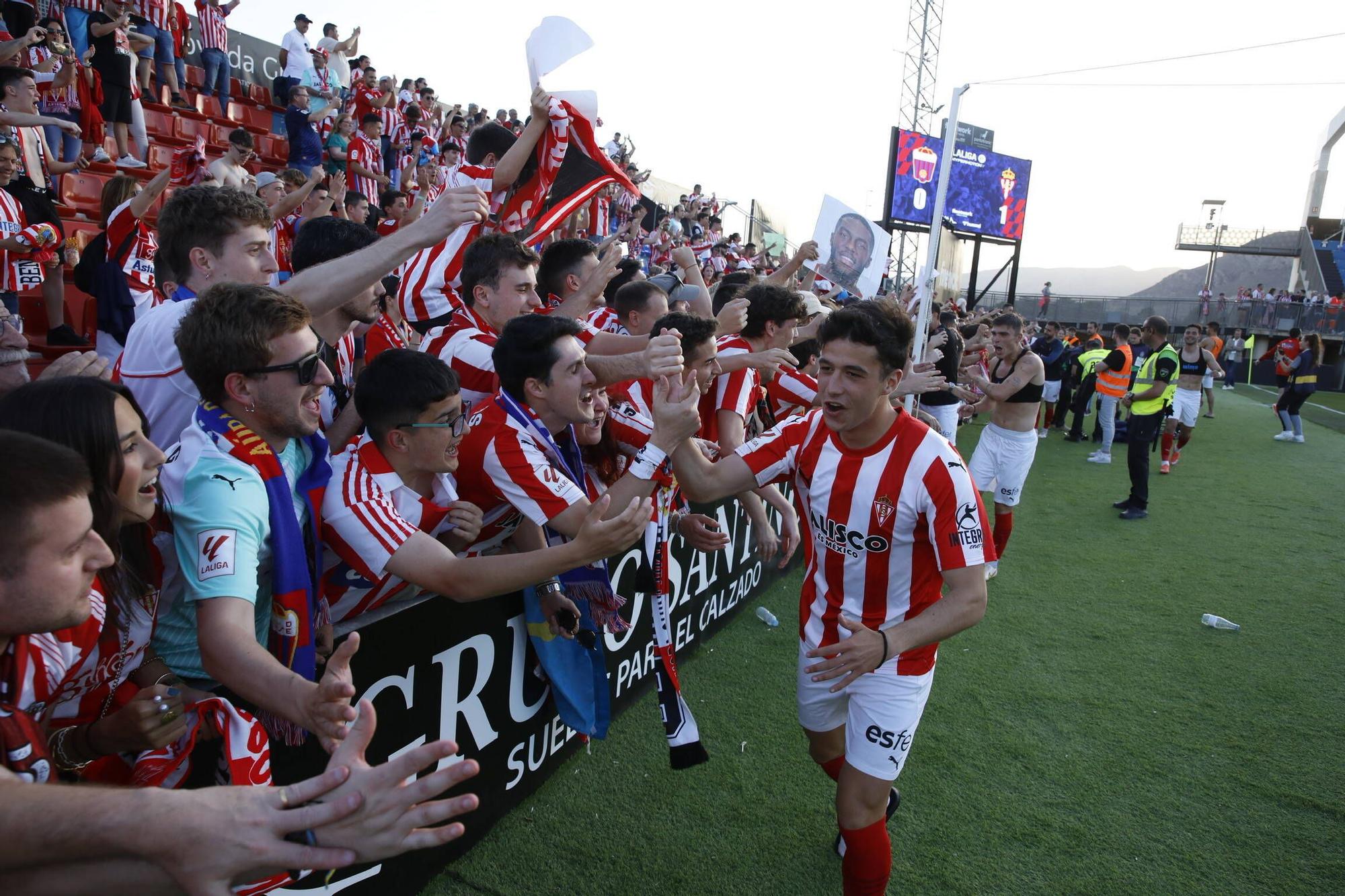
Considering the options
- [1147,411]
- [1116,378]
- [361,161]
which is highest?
[361,161]

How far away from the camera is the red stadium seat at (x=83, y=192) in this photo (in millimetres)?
9195


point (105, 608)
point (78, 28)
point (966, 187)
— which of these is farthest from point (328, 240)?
point (966, 187)

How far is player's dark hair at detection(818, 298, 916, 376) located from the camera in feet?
9.64

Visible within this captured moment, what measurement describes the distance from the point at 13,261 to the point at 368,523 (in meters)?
5.18

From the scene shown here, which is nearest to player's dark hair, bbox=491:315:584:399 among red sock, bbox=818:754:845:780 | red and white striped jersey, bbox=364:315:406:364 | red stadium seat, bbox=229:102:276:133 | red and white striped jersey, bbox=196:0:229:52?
red and white striped jersey, bbox=364:315:406:364

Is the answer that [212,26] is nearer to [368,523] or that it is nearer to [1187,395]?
[368,523]

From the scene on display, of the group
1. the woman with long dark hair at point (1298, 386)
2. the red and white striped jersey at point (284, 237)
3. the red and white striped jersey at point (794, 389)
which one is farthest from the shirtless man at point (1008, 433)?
the woman with long dark hair at point (1298, 386)

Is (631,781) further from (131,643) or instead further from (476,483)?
(131,643)

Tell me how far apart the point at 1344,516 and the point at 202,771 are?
12.7 metres

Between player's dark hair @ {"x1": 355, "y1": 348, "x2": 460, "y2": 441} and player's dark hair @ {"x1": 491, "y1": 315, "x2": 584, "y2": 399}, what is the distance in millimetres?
537

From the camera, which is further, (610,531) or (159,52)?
(159,52)

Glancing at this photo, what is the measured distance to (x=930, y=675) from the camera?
3.02 meters

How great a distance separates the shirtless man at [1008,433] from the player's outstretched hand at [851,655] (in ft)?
16.5

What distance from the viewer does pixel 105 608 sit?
175 cm
